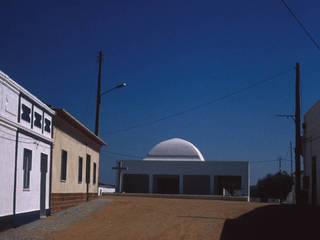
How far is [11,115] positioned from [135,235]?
507cm

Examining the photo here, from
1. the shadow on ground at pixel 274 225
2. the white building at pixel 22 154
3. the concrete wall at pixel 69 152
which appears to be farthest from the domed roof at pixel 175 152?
the white building at pixel 22 154

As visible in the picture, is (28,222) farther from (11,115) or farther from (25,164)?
(11,115)

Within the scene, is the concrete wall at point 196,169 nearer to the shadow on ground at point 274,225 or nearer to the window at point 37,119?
the shadow on ground at point 274,225

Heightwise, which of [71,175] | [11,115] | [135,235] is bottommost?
[135,235]

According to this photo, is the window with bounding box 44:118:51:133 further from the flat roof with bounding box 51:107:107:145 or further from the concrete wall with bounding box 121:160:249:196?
the concrete wall with bounding box 121:160:249:196

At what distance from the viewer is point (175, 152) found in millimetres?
63188

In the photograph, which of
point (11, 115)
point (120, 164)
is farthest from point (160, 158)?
point (11, 115)

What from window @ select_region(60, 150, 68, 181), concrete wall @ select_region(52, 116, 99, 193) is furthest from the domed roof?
window @ select_region(60, 150, 68, 181)

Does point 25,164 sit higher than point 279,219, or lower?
higher

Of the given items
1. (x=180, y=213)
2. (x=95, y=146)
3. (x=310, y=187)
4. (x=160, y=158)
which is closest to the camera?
(x=180, y=213)

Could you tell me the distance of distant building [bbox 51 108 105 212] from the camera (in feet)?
76.9

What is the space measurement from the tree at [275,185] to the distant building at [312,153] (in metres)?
48.1

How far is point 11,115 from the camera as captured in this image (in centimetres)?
1741

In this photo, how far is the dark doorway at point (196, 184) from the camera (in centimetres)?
5884
